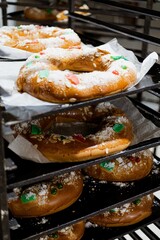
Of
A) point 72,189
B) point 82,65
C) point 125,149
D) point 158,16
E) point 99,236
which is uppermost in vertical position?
point 158,16

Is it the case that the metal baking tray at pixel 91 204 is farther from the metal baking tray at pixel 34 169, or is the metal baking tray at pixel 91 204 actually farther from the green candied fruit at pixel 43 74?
the green candied fruit at pixel 43 74

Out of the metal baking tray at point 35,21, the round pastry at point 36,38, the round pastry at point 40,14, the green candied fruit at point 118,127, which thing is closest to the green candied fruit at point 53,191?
the green candied fruit at point 118,127

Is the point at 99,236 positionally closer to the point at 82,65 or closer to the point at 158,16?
the point at 82,65

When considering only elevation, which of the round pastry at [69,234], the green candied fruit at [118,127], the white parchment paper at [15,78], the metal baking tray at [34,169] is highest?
the white parchment paper at [15,78]

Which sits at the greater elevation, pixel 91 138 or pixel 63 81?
pixel 63 81

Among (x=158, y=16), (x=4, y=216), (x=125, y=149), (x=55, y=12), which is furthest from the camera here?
(x=55, y=12)

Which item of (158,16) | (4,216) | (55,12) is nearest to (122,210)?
(4,216)
